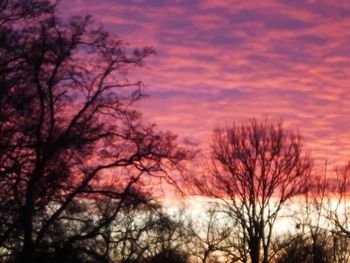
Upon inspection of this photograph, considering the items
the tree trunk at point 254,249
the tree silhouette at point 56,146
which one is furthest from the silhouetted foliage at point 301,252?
the tree silhouette at point 56,146

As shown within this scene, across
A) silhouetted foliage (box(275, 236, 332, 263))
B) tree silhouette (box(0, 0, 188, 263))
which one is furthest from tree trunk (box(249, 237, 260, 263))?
tree silhouette (box(0, 0, 188, 263))

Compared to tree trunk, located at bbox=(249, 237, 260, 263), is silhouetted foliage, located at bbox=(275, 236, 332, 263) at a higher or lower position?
higher

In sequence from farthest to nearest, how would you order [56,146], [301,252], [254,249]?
[301,252] < [254,249] < [56,146]

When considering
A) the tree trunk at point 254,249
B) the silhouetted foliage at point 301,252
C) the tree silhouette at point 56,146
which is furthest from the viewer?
the silhouetted foliage at point 301,252

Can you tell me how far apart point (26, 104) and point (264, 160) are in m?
28.5

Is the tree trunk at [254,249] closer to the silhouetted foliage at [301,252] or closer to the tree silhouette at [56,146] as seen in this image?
the silhouetted foliage at [301,252]

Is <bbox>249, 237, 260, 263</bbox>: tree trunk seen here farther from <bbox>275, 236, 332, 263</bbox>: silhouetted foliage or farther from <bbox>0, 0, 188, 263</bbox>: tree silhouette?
<bbox>0, 0, 188, 263</bbox>: tree silhouette

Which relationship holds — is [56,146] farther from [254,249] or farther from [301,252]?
[301,252]

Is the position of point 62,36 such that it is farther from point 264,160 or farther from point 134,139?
point 264,160

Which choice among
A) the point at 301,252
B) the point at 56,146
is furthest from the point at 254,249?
the point at 56,146

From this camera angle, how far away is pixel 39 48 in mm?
23750

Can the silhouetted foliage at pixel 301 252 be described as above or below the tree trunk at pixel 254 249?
above

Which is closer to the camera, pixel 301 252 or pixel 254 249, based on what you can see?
pixel 254 249

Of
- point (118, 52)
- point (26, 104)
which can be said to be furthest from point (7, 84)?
point (118, 52)
